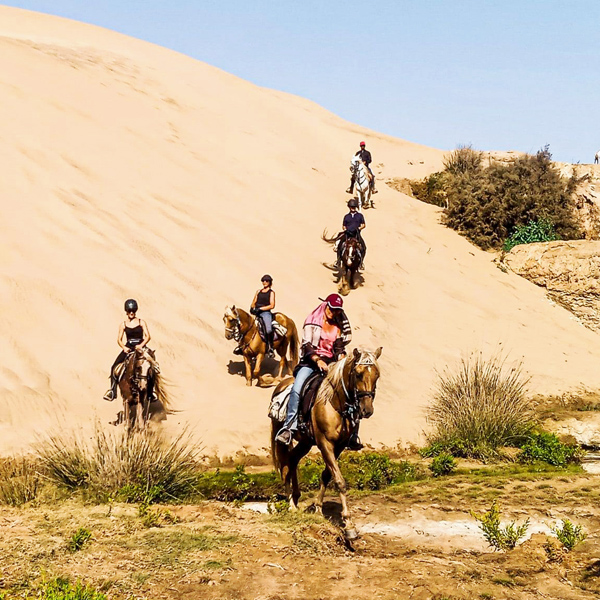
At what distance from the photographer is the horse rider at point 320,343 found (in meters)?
9.63

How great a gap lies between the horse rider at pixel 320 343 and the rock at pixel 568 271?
17.1 m

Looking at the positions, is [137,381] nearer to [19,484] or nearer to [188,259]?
[19,484]

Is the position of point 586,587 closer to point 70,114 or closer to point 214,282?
point 214,282

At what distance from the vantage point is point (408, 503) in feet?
36.0

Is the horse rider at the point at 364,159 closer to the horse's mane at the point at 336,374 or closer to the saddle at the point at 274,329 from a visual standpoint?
the saddle at the point at 274,329

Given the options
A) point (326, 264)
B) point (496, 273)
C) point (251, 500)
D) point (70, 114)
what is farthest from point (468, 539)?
point (70, 114)

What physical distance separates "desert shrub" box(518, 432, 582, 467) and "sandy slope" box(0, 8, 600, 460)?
252 centimetres

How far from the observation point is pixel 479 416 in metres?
14.3

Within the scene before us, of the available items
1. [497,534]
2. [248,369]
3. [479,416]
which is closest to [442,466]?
[479,416]

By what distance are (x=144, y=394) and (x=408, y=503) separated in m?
5.24

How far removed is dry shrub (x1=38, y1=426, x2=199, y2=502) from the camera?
33.2 feet

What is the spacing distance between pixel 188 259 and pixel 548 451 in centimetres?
1096

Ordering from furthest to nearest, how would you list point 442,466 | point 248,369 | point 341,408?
point 248,369 < point 442,466 < point 341,408

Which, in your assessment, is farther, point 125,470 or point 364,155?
point 364,155
